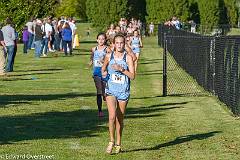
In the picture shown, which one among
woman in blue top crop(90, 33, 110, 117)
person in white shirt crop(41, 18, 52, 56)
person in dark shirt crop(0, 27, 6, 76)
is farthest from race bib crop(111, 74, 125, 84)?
person in white shirt crop(41, 18, 52, 56)

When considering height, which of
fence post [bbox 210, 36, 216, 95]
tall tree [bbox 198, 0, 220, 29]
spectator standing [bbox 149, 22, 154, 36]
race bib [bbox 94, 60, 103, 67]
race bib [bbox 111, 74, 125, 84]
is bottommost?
spectator standing [bbox 149, 22, 154, 36]

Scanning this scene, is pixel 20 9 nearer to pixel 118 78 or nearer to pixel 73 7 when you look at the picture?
pixel 118 78

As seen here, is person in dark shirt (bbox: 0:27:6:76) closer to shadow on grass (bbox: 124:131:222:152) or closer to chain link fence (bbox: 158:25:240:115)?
chain link fence (bbox: 158:25:240:115)

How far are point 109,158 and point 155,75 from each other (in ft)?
54.0

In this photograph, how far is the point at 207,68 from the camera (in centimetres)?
2116

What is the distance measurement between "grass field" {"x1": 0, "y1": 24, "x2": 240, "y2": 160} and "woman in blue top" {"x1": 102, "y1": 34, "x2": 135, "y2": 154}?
0.55 meters

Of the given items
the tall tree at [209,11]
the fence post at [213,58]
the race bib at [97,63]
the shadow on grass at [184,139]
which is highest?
the race bib at [97,63]

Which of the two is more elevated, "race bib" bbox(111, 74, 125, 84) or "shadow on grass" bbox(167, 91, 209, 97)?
"race bib" bbox(111, 74, 125, 84)

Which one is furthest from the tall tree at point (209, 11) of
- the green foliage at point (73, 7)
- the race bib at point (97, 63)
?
the race bib at point (97, 63)

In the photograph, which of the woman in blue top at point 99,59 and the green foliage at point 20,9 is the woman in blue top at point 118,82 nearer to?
the woman in blue top at point 99,59

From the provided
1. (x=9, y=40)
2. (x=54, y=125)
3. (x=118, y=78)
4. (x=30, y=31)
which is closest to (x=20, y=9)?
(x=30, y=31)

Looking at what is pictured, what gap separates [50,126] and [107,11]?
52.1 metres

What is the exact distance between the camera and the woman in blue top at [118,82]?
11.4 metres

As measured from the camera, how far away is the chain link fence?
55.4 feet
